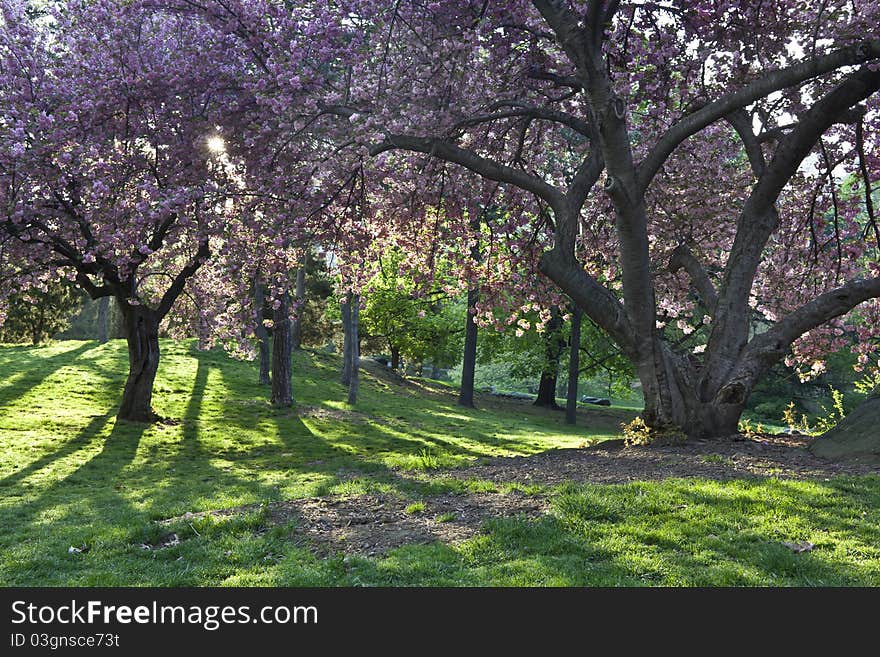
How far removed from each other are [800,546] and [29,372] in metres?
25.9

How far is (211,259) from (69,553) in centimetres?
1058

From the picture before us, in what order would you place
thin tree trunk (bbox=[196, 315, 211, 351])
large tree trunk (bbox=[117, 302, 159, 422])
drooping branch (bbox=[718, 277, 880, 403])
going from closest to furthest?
drooping branch (bbox=[718, 277, 880, 403]) → large tree trunk (bbox=[117, 302, 159, 422]) → thin tree trunk (bbox=[196, 315, 211, 351])

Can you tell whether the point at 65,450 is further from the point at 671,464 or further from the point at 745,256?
the point at 745,256

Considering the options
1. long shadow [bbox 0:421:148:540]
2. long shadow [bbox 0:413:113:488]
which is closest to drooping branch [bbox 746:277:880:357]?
long shadow [bbox 0:421:148:540]

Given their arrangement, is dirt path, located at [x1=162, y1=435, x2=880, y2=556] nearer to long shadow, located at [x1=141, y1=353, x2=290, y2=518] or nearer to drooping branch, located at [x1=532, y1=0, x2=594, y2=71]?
long shadow, located at [x1=141, y1=353, x2=290, y2=518]

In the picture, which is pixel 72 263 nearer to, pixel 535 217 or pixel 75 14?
pixel 75 14

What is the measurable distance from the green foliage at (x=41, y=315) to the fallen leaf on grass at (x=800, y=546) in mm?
35623

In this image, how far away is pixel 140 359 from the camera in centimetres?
1897

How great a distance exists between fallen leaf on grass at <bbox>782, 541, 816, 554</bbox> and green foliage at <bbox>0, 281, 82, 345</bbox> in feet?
117

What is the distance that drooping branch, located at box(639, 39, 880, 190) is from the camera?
9.33 meters

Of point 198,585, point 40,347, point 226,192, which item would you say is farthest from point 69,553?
point 40,347

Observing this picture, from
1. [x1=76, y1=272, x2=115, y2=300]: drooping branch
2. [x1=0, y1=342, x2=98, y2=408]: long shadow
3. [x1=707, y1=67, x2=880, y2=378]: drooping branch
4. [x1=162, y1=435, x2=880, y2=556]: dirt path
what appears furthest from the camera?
[x1=0, y1=342, x2=98, y2=408]: long shadow

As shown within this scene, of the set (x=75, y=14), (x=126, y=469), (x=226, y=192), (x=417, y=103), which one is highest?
(x=75, y=14)

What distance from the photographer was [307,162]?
Result: 13562 millimetres
